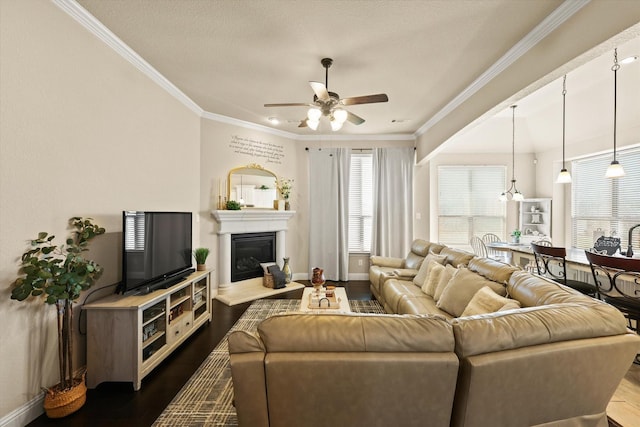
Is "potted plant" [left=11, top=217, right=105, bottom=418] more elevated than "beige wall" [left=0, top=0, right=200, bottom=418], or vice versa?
"beige wall" [left=0, top=0, right=200, bottom=418]

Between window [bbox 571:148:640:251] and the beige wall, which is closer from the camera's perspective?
the beige wall

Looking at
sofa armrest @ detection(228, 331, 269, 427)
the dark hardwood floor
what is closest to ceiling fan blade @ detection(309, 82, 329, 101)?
sofa armrest @ detection(228, 331, 269, 427)

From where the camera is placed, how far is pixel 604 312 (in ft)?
4.55

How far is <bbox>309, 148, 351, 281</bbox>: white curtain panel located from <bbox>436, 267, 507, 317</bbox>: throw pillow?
2869mm

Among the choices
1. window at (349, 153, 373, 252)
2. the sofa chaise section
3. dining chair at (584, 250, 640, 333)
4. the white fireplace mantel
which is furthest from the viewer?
window at (349, 153, 373, 252)

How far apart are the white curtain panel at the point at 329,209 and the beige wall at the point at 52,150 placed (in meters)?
3.08

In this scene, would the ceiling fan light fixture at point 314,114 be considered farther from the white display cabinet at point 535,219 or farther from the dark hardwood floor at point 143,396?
the white display cabinet at point 535,219

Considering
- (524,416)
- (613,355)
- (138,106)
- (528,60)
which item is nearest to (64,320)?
(138,106)

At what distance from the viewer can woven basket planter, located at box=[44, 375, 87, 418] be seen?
1.86 meters

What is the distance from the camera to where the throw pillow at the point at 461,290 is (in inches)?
95.5

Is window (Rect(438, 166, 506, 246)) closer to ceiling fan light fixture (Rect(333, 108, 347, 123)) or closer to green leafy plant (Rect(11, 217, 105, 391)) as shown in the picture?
ceiling fan light fixture (Rect(333, 108, 347, 123))

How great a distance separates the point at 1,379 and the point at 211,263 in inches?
108

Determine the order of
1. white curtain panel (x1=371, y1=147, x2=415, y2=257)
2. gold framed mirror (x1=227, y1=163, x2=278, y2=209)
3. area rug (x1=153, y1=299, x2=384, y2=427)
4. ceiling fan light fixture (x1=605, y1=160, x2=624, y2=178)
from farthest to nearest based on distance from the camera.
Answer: white curtain panel (x1=371, y1=147, x2=415, y2=257) < gold framed mirror (x1=227, y1=163, x2=278, y2=209) < ceiling fan light fixture (x1=605, y1=160, x2=624, y2=178) < area rug (x1=153, y1=299, x2=384, y2=427)

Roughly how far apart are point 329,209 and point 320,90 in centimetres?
320
